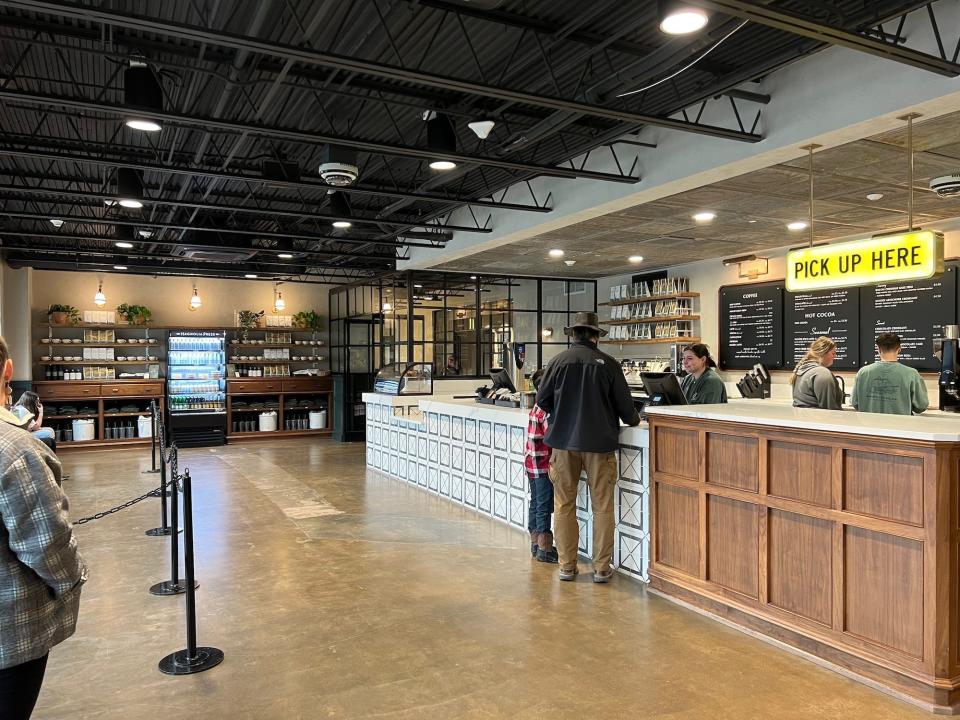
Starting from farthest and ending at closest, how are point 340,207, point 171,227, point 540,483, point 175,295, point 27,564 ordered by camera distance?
point 175,295 → point 171,227 → point 340,207 → point 540,483 → point 27,564

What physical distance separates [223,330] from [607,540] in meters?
11.1

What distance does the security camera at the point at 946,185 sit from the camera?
18.0ft

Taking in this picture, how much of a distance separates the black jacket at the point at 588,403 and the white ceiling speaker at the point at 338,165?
2.78 metres

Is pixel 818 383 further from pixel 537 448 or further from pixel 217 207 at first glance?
pixel 217 207

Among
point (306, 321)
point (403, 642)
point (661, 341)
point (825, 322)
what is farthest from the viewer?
point (306, 321)

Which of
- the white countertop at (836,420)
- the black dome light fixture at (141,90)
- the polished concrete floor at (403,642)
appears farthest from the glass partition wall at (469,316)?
the white countertop at (836,420)

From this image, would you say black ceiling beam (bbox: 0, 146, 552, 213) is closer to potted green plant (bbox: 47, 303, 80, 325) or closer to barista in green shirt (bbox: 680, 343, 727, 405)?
barista in green shirt (bbox: 680, 343, 727, 405)

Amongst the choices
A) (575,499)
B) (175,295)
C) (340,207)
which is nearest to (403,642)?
(575,499)

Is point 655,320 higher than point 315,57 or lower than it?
lower

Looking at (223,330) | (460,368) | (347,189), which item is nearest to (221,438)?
(223,330)

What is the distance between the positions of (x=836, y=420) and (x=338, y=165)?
448 centimetres

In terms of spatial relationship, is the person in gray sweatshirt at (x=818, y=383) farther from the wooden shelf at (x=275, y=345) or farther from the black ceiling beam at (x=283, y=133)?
the wooden shelf at (x=275, y=345)

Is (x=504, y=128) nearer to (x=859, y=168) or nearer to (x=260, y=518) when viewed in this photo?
(x=859, y=168)

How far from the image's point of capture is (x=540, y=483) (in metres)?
5.15
